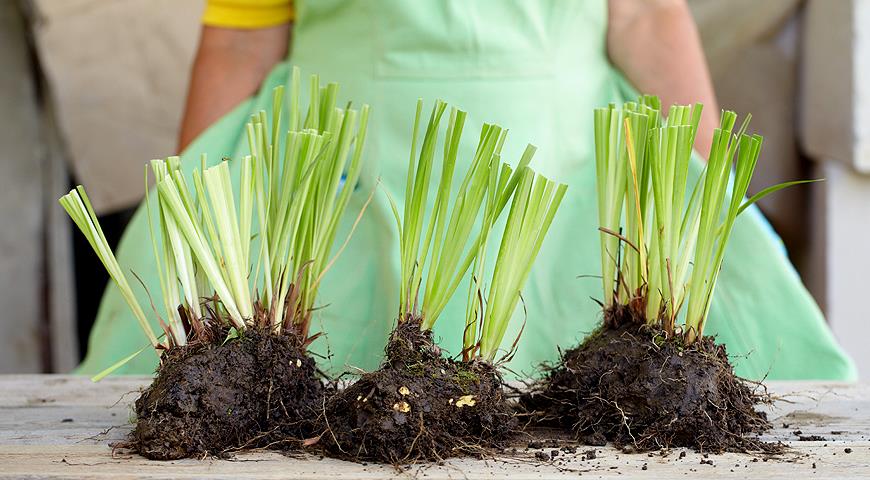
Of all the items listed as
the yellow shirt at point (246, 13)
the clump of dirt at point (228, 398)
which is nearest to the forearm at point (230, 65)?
the yellow shirt at point (246, 13)

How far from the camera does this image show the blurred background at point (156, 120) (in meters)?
1.95

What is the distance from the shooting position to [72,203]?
0.75 metres

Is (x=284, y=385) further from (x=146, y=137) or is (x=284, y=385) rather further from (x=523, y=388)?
(x=146, y=137)

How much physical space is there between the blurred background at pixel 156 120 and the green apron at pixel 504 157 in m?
0.89

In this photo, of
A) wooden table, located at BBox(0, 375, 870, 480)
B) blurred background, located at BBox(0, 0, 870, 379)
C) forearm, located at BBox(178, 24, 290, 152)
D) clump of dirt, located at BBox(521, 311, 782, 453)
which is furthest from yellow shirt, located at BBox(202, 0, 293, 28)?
blurred background, located at BBox(0, 0, 870, 379)

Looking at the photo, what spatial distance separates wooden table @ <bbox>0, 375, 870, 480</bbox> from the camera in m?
0.69

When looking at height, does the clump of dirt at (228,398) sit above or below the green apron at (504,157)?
below

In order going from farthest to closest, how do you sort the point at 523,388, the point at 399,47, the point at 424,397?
the point at 399,47, the point at 523,388, the point at 424,397

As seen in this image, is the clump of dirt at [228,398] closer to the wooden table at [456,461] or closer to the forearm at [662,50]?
the wooden table at [456,461]

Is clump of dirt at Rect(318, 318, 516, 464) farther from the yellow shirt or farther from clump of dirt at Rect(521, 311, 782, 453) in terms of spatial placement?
the yellow shirt

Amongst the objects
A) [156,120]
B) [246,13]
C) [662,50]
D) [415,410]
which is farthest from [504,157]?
[156,120]

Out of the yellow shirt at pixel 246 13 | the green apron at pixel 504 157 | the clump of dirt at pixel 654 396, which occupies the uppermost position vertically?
the yellow shirt at pixel 246 13

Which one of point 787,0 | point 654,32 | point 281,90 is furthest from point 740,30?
point 281,90

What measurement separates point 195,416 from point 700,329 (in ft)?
1.39
